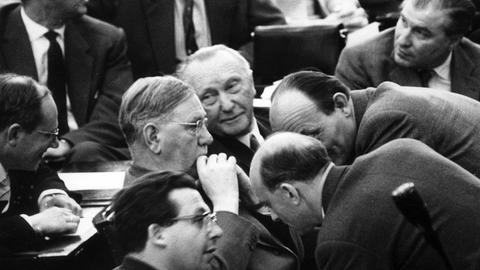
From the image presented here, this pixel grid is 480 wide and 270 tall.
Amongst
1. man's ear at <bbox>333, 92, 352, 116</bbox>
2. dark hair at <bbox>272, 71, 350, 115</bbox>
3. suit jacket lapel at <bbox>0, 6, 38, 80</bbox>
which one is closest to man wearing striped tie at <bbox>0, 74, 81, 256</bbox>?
dark hair at <bbox>272, 71, 350, 115</bbox>

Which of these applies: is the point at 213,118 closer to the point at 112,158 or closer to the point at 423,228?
the point at 112,158

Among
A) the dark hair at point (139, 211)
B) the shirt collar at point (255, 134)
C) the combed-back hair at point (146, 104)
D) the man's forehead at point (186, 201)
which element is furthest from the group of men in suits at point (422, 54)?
the dark hair at point (139, 211)

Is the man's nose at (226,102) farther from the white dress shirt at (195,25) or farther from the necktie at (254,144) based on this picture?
the white dress shirt at (195,25)

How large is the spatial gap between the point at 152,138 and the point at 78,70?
168cm

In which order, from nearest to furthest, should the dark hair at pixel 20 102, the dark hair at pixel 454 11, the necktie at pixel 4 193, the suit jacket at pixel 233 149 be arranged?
the necktie at pixel 4 193, the dark hair at pixel 20 102, the suit jacket at pixel 233 149, the dark hair at pixel 454 11

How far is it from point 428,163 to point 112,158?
7.12 ft

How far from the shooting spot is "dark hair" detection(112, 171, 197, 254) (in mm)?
2570

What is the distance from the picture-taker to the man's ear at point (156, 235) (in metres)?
2.58

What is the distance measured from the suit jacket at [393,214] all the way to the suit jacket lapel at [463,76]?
1.81 m

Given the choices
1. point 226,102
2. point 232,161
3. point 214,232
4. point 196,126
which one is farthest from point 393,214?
point 226,102

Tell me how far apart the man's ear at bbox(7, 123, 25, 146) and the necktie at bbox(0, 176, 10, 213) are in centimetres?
16

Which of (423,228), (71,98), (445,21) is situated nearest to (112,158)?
(71,98)

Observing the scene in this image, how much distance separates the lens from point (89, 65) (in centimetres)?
488

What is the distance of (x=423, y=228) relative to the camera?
2.20m
